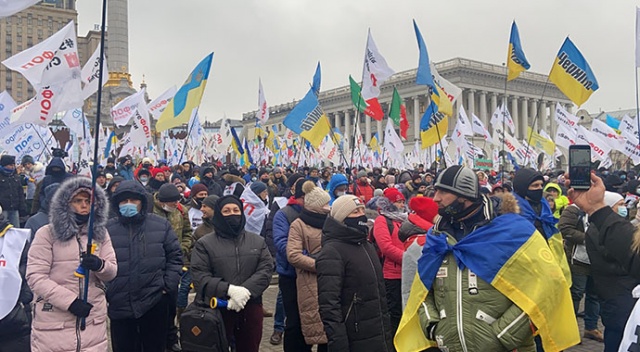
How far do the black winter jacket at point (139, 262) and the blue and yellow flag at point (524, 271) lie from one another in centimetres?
273

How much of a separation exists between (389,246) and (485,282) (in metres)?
2.20

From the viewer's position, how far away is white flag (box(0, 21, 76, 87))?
32.7 feet

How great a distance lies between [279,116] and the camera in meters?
76.5

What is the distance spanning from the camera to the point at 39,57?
10.1 m

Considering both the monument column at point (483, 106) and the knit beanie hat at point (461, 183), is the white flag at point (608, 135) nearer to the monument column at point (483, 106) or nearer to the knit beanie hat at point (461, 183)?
the knit beanie hat at point (461, 183)

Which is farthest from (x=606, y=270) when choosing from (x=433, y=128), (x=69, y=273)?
(x=433, y=128)

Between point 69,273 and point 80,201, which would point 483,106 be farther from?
point 69,273

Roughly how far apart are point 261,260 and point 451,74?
6278cm

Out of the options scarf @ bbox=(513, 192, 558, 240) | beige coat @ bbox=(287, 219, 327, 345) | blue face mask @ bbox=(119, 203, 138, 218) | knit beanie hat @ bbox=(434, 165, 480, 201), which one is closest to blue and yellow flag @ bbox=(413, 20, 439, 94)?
scarf @ bbox=(513, 192, 558, 240)

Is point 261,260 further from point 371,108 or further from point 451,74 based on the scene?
point 451,74

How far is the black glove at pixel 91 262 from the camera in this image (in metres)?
3.92

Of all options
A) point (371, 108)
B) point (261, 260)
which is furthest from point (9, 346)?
point (371, 108)

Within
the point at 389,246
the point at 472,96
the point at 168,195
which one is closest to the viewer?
the point at 389,246

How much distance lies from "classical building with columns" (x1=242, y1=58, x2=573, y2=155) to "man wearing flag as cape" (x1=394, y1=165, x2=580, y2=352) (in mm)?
58047
